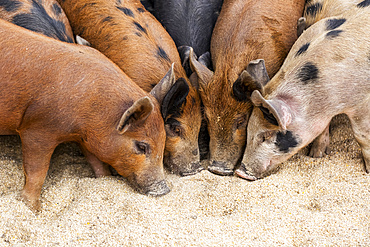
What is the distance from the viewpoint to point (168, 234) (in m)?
3.80

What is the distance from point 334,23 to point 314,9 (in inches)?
32.3

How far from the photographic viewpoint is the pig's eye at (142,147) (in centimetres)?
427

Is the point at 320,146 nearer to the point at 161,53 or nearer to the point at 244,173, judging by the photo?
the point at 244,173

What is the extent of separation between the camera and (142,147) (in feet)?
14.1

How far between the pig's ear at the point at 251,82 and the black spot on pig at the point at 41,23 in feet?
6.64

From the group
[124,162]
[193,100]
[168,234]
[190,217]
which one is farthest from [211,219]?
[193,100]

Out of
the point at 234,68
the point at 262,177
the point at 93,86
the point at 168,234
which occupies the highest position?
the point at 93,86

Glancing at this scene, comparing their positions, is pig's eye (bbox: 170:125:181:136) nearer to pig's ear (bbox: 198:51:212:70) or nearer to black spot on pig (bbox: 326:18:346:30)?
pig's ear (bbox: 198:51:212:70)

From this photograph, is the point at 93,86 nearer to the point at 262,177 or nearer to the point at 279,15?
the point at 262,177

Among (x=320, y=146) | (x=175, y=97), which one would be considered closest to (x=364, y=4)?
(x=320, y=146)

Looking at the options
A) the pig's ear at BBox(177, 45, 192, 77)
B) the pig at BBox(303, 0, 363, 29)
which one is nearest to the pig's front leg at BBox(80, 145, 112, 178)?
the pig's ear at BBox(177, 45, 192, 77)

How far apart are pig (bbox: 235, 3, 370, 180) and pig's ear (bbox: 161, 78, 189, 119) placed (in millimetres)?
717

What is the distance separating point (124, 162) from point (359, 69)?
255cm

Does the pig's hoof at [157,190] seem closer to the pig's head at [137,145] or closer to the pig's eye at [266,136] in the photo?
the pig's head at [137,145]
